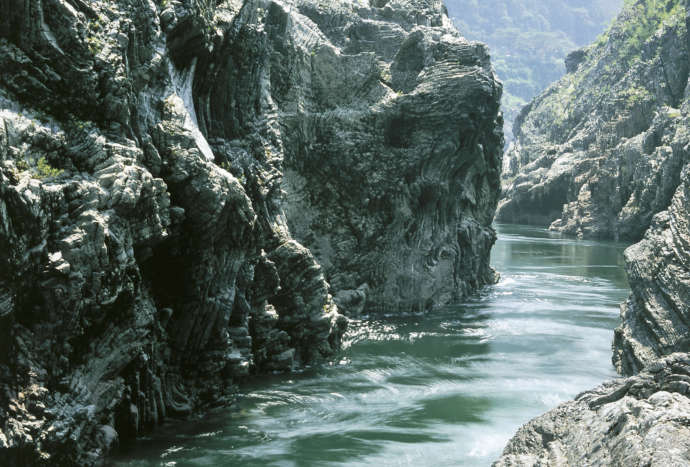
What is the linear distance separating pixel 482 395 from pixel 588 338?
983 cm

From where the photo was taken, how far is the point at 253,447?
49.1 feet

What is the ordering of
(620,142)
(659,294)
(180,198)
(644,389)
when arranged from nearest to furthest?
(644,389) < (180,198) < (659,294) < (620,142)

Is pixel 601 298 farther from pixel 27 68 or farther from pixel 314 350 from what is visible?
pixel 27 68

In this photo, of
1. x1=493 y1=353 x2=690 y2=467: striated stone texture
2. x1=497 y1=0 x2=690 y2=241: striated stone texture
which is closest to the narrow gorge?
x1=493 y1=353 x2=690 y2=467: striated stone texture

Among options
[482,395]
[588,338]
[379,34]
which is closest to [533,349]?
[588,338]

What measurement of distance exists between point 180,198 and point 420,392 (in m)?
10.1

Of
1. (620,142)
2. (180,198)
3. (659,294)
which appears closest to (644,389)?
(180,198)

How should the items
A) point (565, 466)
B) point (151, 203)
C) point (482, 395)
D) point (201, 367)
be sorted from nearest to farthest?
1. point (565, 466)
2. point (151, 203)
3. point (201, 367)
4. point (482, 395)

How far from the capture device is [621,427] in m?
9.09

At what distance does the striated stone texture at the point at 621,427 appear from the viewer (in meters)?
8.27

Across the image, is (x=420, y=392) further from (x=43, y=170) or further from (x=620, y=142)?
(x=620, y=142)

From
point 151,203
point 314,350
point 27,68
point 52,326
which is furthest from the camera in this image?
point 314,350

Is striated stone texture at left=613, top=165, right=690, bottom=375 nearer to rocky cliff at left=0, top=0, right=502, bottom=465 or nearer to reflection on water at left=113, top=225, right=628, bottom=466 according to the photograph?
reflection on water at left=113, top=225, right=628, bottom=466

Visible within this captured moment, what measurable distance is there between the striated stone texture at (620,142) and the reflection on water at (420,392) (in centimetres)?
4067
